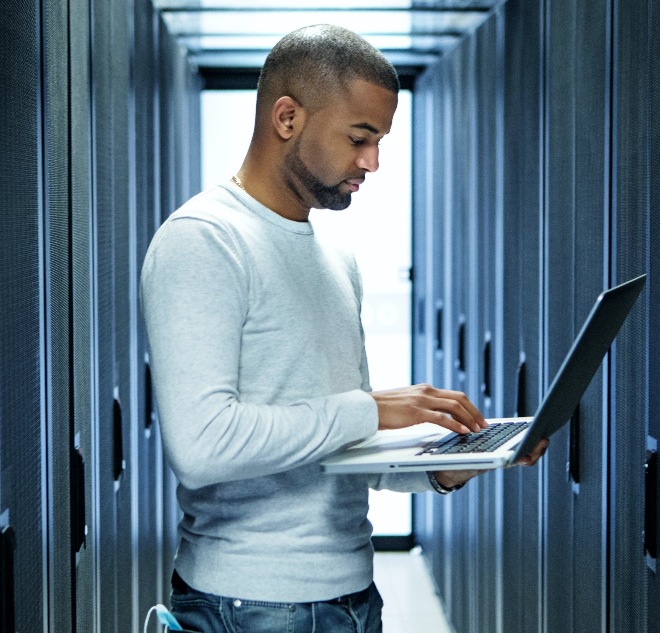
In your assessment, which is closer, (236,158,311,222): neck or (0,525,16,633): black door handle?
(0,525,16,633): black door handle

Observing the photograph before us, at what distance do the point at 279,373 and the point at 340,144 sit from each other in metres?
0.33

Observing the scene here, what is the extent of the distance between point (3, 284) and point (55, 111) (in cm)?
49

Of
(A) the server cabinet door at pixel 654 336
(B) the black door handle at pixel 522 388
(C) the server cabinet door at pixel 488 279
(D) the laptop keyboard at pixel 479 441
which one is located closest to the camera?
(D) the laptop keyboard at pixel 479 441

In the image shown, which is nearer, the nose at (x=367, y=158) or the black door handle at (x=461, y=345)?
the nose at (x=367, y=158)

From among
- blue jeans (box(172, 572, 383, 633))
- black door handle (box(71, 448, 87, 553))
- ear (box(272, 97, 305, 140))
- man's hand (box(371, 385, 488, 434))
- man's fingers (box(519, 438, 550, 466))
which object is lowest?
blue jeans (box(172, 572, 383, 633))

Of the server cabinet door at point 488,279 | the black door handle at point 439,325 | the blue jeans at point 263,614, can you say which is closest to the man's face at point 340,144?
the blue jeans at point 263,614

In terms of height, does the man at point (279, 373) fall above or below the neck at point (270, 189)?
below

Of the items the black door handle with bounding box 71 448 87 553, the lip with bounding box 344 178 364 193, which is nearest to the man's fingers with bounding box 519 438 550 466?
the lip with bounding box 344 178 364 193

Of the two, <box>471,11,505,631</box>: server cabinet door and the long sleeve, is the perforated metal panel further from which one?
<box>471,11,505,631</box>: server cabinet door

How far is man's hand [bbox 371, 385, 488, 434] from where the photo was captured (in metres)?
1.44

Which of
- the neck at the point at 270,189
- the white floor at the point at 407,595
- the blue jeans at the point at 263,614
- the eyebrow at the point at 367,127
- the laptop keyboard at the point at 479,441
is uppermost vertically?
the eyebrow at the point at 367,127

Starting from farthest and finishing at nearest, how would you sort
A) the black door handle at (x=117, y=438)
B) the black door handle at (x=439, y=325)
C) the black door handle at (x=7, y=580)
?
the black door handle at (x=439, y=325), the black door handle at (x=117, y=438), the black door handle at (x=7, y=580)

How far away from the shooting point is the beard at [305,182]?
4.91 feet

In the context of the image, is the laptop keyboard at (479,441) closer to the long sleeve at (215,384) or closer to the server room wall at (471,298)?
the long sleeve at (215,384)
